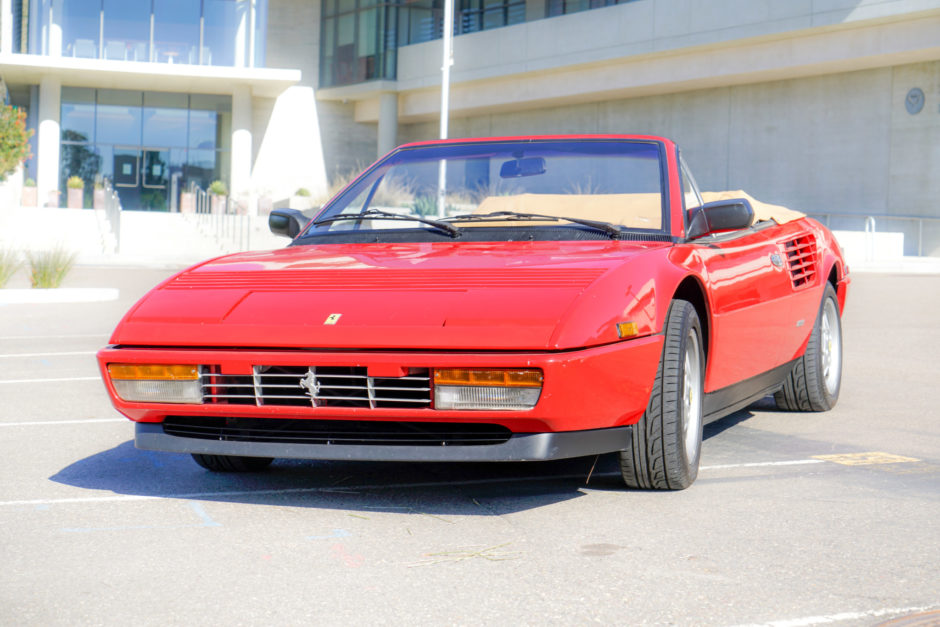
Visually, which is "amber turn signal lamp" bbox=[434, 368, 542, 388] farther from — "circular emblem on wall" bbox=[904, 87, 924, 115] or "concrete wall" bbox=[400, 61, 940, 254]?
"circular emblem on wall" bbox=[904, 87, 924, 115]

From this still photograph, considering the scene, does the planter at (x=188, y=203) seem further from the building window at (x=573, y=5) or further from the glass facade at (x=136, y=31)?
the building window at (x=573, y=5)

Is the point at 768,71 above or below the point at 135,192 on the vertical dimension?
above

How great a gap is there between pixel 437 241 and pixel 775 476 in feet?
5.74

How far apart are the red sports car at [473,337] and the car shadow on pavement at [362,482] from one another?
22cm

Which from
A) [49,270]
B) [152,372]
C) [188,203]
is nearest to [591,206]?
[152,372]

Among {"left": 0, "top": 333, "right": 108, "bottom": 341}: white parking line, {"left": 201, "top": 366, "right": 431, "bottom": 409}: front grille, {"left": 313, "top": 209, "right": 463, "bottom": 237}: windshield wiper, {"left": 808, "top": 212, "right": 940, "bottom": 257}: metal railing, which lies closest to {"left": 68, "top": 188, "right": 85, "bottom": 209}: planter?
{"left": 808, "top": 212, "right": 940, "bottom": 257}: metal railing

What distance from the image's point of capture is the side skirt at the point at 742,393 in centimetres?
520

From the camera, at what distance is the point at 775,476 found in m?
5.21

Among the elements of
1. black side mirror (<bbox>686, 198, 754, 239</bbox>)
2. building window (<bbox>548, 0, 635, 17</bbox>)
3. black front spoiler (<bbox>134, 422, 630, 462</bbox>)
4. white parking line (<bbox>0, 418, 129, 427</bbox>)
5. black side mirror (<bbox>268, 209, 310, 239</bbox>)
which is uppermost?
building window (<bbox>548, 0, 635, 17</bbox>)

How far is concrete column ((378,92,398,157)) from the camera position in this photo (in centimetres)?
4628

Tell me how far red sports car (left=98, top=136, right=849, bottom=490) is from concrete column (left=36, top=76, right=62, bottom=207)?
38.7 meters

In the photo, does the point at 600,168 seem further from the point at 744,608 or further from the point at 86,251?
the point at 86,251

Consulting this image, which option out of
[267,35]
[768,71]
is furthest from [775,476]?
[267,35]

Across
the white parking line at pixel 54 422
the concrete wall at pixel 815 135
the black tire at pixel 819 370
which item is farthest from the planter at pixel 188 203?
the black tire at pixel 819 370
